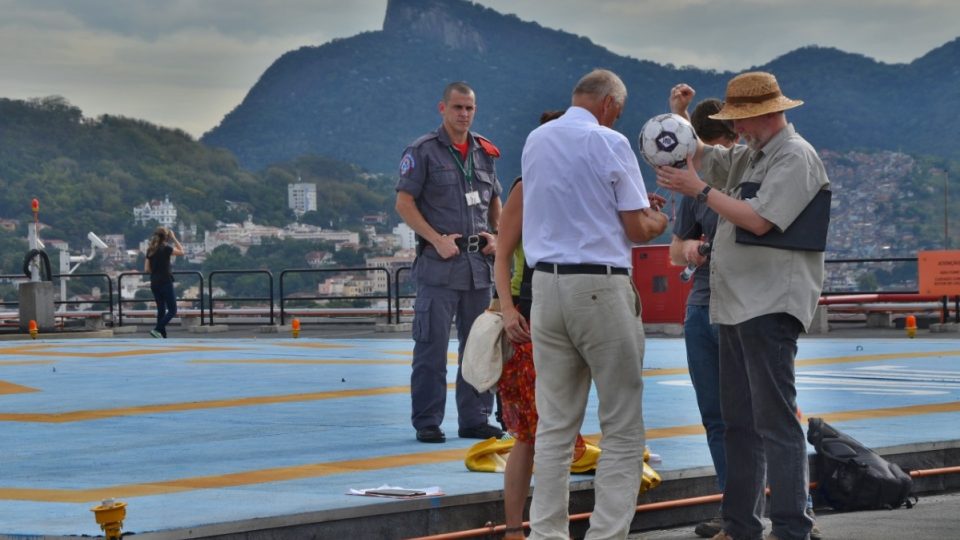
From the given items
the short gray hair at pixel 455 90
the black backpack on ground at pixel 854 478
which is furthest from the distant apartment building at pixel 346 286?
the black backpack on ground at pixel 854 478

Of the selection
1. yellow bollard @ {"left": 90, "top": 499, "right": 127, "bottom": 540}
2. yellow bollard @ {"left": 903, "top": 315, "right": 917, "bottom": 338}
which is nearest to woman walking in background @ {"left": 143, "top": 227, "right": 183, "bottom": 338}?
yellow bollard @ {"left": 903, "top": 315, "right": 917, "bottom": 338}

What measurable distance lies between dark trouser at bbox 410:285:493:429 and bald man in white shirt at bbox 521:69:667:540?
276 centimetres

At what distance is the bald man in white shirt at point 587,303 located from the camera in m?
6.07

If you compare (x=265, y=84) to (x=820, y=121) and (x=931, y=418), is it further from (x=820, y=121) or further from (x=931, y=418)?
(x=931, y=418)

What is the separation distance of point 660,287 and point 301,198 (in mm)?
68762

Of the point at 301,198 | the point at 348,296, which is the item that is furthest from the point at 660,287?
the point at 301,198

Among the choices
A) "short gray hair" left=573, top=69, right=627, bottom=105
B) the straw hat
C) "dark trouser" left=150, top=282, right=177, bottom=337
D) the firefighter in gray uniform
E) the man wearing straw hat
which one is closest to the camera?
the man wearing straw hat

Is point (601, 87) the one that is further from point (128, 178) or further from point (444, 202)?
point (128, 178)

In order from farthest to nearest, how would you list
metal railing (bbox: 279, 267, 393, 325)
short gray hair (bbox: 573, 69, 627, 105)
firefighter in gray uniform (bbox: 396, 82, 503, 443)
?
metal railing (bbox: 279, 267, 393, 325) → firefighter in gray uniform (bbox: 396, 82, 503, 443) → short gray hair (bbox: 573, 69, 627, 105)

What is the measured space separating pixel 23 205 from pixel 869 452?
8710 cm

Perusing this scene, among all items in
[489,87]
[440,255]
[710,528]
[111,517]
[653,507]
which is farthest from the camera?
[489,87]

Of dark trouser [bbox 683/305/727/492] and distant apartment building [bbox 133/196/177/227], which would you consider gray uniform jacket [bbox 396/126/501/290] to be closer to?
dark trouser [bbox 683/305/727/492]

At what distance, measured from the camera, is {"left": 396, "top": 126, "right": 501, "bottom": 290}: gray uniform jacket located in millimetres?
8922

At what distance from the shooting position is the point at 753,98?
616 centimetres
